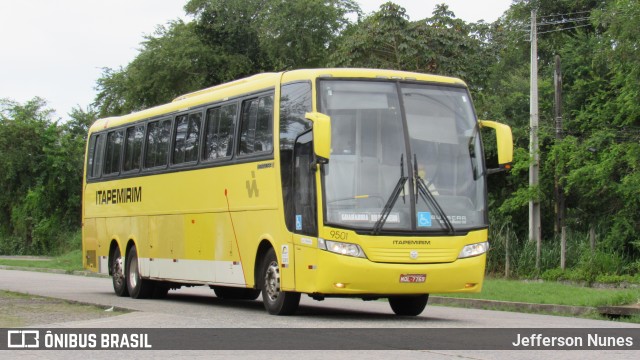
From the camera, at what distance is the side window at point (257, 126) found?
55.9 feet

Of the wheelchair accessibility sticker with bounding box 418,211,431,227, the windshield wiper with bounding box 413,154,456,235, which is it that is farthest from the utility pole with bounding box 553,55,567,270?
the wheelchair accessibility sticker with bounding box 418,211,431,227

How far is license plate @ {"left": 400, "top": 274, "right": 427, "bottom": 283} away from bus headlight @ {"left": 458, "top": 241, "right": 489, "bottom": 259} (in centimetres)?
72

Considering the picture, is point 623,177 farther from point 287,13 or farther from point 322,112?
point 287,13

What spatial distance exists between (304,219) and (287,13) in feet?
139

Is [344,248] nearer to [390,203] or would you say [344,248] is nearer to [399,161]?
[390,203]

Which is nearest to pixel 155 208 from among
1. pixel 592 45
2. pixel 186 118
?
pixel 186 118

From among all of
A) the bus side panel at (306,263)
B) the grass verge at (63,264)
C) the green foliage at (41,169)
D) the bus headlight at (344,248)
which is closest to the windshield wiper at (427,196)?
the bus headlight at (344,248)

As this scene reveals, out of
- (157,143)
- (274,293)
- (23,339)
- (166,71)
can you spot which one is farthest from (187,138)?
(166,71)

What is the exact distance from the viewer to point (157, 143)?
22078 millimetres

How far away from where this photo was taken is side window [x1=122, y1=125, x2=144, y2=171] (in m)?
23.1

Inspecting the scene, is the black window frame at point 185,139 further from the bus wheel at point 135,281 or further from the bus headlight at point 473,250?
the bus headlight at point 473,250

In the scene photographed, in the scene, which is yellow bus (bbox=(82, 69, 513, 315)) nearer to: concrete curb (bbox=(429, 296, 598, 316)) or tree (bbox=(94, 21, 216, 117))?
concrete curb (bbox=(429, 296, 598, 316))

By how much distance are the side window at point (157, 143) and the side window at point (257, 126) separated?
3825mm

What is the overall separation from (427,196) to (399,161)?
2.11 ft
